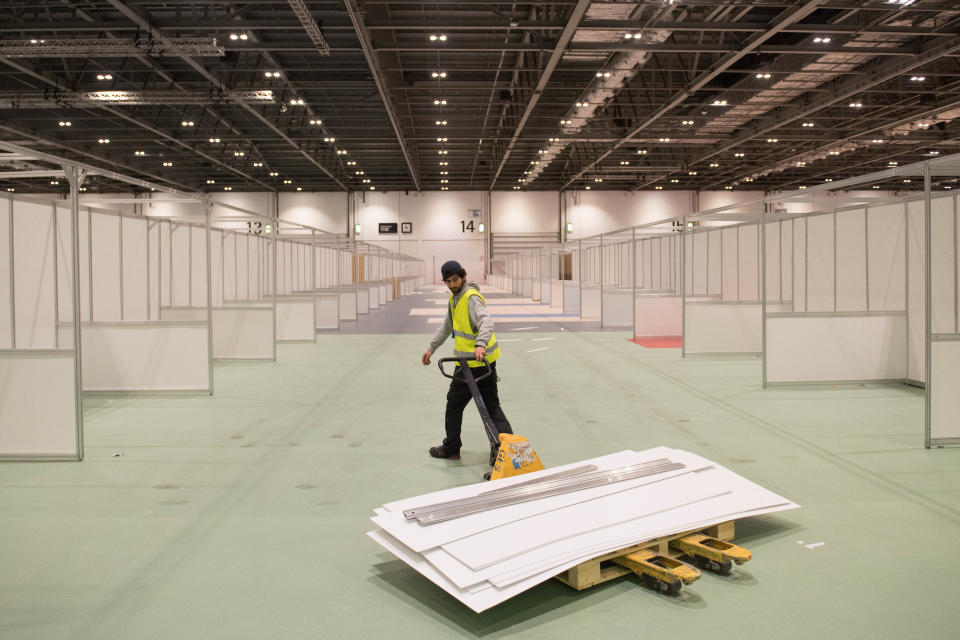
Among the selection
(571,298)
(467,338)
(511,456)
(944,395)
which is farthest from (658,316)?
(511,456)

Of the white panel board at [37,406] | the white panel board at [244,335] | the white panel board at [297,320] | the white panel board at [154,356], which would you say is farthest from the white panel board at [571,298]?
the white panel board at [37,406]

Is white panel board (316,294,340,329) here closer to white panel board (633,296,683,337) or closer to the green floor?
white panel board (633,296,683,337)

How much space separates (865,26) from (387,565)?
18.4 m

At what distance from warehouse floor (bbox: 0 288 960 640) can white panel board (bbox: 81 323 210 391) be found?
354 millimetres

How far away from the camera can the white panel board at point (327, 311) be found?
18844 millimetres

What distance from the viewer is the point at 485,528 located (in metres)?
3.92

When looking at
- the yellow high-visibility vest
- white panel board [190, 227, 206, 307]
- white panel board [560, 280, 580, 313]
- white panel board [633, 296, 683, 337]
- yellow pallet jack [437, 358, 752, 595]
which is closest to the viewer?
yellow pallet jack [437, 358, 752, 595]

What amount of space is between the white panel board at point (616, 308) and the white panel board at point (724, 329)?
6366 mm

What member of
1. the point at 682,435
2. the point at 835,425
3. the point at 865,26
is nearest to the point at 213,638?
the point at 682,435

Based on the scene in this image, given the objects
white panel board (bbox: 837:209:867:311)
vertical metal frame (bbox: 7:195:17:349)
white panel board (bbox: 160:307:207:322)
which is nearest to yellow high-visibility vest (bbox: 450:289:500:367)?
vertical metal frame (bbox: 7:195:17:349)

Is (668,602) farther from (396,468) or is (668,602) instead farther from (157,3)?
(157,3)

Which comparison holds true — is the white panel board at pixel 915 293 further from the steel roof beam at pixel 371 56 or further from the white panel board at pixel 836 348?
the steel roof beam at pixel 371 56

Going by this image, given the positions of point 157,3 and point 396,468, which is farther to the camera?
point 157,3

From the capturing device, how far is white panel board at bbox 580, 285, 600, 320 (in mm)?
22250
